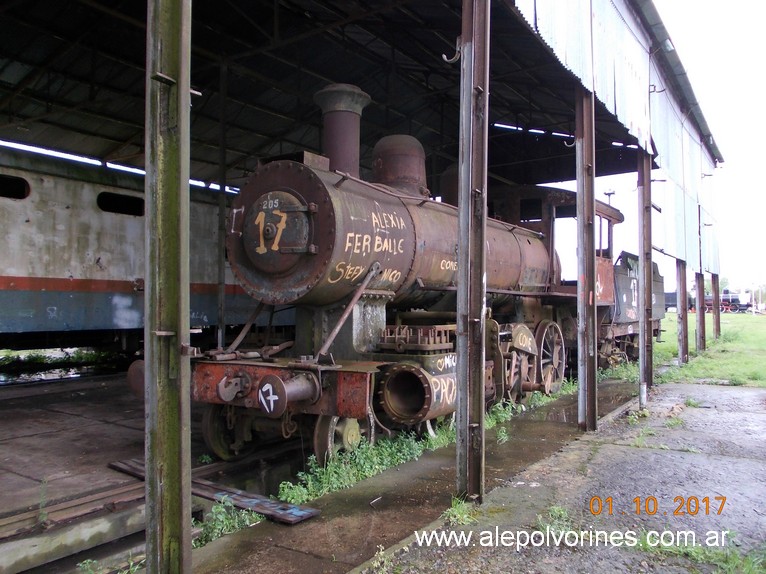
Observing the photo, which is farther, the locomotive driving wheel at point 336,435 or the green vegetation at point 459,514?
the locomotive driving wheel at point 336,435

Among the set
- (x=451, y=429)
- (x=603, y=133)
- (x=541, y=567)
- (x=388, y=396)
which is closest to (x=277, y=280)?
(x=388, y=396)

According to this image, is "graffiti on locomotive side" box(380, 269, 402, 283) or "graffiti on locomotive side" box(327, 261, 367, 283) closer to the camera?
"graffiti on locomotive side" box(327, 261, 367, 283)

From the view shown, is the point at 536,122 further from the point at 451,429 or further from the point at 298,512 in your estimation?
the point at 298,512

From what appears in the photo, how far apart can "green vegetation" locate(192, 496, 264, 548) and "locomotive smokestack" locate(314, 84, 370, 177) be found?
362 centimetres

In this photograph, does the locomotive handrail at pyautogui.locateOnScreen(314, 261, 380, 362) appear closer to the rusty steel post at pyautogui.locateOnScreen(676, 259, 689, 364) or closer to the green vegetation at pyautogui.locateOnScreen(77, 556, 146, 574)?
the green vegetation at pyautogui.locateOnScreen(77, 556, 146, 574)

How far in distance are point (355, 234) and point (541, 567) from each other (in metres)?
3.08

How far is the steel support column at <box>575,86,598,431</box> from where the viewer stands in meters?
6.66

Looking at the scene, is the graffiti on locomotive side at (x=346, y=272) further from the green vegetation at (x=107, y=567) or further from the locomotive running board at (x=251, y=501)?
the green vegetation at (x=107, y=567)

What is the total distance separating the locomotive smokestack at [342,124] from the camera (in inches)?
240

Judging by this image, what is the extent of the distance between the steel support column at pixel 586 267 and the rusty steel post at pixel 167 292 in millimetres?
5180

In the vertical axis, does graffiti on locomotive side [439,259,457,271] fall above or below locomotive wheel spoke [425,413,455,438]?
above

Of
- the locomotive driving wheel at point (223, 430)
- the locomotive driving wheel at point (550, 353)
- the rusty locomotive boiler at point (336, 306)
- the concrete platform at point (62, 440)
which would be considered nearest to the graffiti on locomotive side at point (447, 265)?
the rusty locomotive boiler at point (336, 306)
